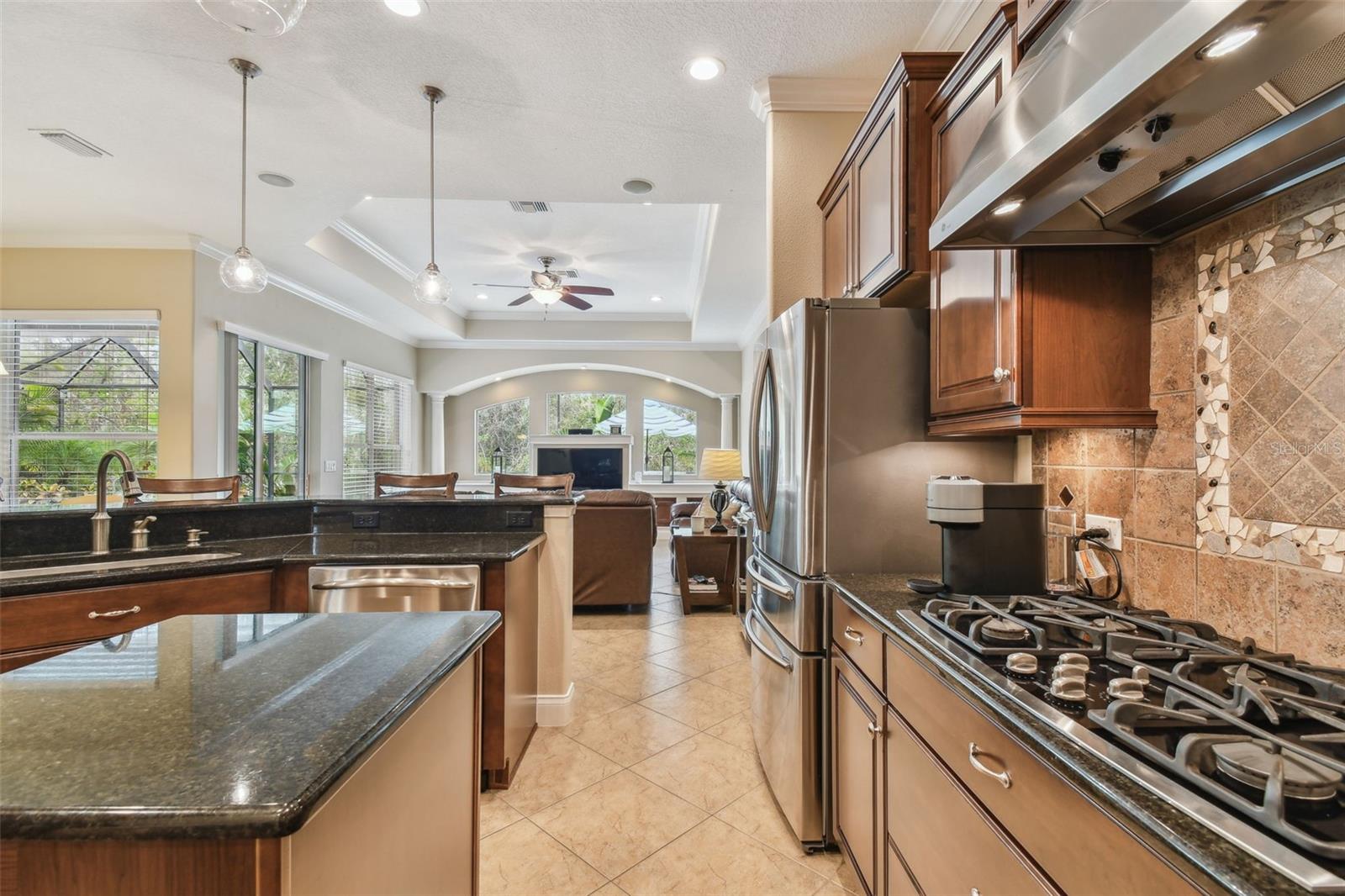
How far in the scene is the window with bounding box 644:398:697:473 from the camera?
29.5 feet

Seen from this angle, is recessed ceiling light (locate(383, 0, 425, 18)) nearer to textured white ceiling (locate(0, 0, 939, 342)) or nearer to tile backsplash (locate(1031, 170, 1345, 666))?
textured white ceiling (locate(0, 0, 939, 342))

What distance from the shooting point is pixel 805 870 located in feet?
5.74

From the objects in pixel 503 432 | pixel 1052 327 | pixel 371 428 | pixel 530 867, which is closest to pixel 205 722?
pixel 530 867

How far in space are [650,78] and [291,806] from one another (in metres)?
2.75

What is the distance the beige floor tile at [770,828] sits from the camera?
1.78m

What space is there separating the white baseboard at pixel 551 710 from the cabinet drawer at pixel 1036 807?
1.82 meters

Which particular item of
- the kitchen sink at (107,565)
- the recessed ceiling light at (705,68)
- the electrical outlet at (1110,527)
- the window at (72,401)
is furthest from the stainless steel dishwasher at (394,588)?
the window at (72,401)

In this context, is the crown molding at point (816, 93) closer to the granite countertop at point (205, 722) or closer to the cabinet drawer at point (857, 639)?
the cabinet drawer at point (857, 639)

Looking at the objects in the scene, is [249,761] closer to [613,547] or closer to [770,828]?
[770,828]

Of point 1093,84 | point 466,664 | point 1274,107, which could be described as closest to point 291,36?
point 466,664

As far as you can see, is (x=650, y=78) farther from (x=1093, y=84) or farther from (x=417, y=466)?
(x=417, y=466)

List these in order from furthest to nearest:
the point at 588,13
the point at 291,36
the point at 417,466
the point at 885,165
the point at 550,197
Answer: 1. the point at 417,466
2. the point at 550,197
3. the point at 291,36
4. the point at 588,13
5. the point at 885,165

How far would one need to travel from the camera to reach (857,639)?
1.56 m

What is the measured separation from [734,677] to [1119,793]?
2.70 metres
